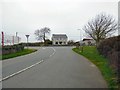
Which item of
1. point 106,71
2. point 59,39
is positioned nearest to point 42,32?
point 59,39

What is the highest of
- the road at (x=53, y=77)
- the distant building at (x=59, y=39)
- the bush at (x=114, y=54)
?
the distant building at (x=59, y=39)

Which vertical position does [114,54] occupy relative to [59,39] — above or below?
below

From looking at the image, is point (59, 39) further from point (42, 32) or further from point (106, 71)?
point (106, 71)

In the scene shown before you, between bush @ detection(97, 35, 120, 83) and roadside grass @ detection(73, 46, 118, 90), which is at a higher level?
bush @ detection(97, 35, 120, 83)

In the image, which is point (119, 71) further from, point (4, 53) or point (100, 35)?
point (100, 35)

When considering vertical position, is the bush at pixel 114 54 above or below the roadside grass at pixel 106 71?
above

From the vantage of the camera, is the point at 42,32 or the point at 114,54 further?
the point at 42,32

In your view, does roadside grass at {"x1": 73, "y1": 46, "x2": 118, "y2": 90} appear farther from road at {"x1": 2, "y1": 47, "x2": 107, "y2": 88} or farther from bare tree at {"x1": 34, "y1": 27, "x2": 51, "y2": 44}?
bare tree at {"x1": 34, "y1": 27, "x2": 51, "y2": 44}

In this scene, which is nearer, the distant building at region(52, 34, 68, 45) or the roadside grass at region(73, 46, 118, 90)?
the roadside grass at region(73, 46, 118, 90)

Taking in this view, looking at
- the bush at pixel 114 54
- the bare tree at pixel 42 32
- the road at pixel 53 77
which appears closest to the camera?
the road at pixel 53 77

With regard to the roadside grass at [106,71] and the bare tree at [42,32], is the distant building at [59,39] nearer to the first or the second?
the bare tree at [42,32]

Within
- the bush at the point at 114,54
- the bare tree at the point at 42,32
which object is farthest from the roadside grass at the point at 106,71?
the bare tree at the point at 42,32

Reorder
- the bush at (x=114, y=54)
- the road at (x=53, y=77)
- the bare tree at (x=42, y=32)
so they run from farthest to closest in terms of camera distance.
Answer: the bare tree at (x=42, y=32) < the bush at (x=114, y=54) < the road at (x=53, y=77)

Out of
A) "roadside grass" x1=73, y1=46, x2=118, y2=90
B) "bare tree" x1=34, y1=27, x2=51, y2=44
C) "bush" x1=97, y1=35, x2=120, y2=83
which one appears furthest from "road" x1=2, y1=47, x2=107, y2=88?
"bare tree" x1=34, y1=27, x2=51, y2=44
